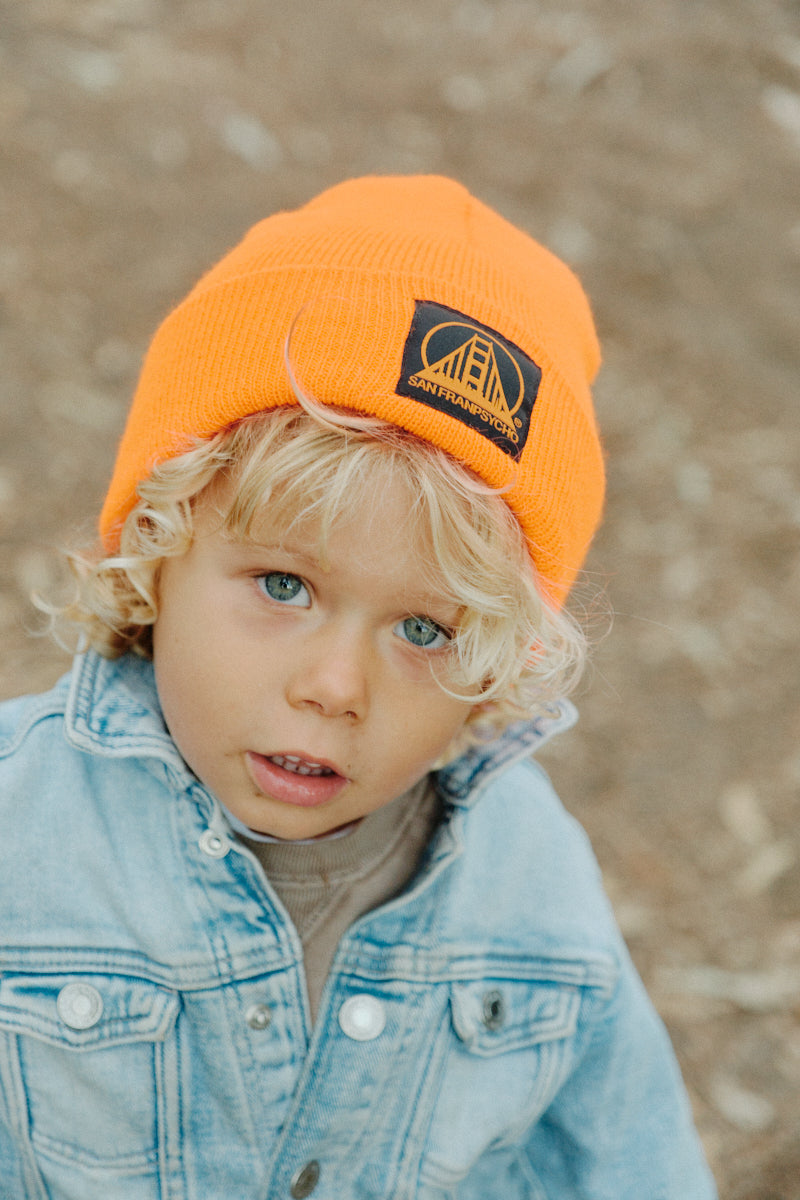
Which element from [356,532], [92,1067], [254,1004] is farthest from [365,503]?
[92,1067]

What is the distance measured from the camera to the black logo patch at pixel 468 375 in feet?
4.28

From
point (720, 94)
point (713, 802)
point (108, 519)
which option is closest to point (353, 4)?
point (720, 94)

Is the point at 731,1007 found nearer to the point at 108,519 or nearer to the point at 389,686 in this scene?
the point at 389,686

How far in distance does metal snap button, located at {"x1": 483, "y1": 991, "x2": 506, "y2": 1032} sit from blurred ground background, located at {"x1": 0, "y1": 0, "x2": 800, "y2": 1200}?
2.54 feet

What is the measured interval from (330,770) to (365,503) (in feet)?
1.15

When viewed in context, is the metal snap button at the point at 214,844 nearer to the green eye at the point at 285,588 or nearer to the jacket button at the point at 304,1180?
the green eye at the point at 285,588

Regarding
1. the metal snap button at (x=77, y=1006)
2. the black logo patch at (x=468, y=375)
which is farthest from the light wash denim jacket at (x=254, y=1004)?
the black logo patch at (x=468, y=375)

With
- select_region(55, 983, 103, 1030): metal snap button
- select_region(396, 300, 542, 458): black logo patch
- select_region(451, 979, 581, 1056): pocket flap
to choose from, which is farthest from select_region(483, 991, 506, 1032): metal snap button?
select_region(396, 300, 542, 458): black logo patch

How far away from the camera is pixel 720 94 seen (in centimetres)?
523

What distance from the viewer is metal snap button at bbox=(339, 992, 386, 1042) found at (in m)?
1.58

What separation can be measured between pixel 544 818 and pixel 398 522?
0.76 metres

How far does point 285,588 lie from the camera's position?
4.41 ft

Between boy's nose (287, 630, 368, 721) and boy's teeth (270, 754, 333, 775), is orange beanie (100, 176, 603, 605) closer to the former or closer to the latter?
boy's nose (287, 630, 368, 721)

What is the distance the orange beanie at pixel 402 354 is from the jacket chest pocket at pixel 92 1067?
62 cm
